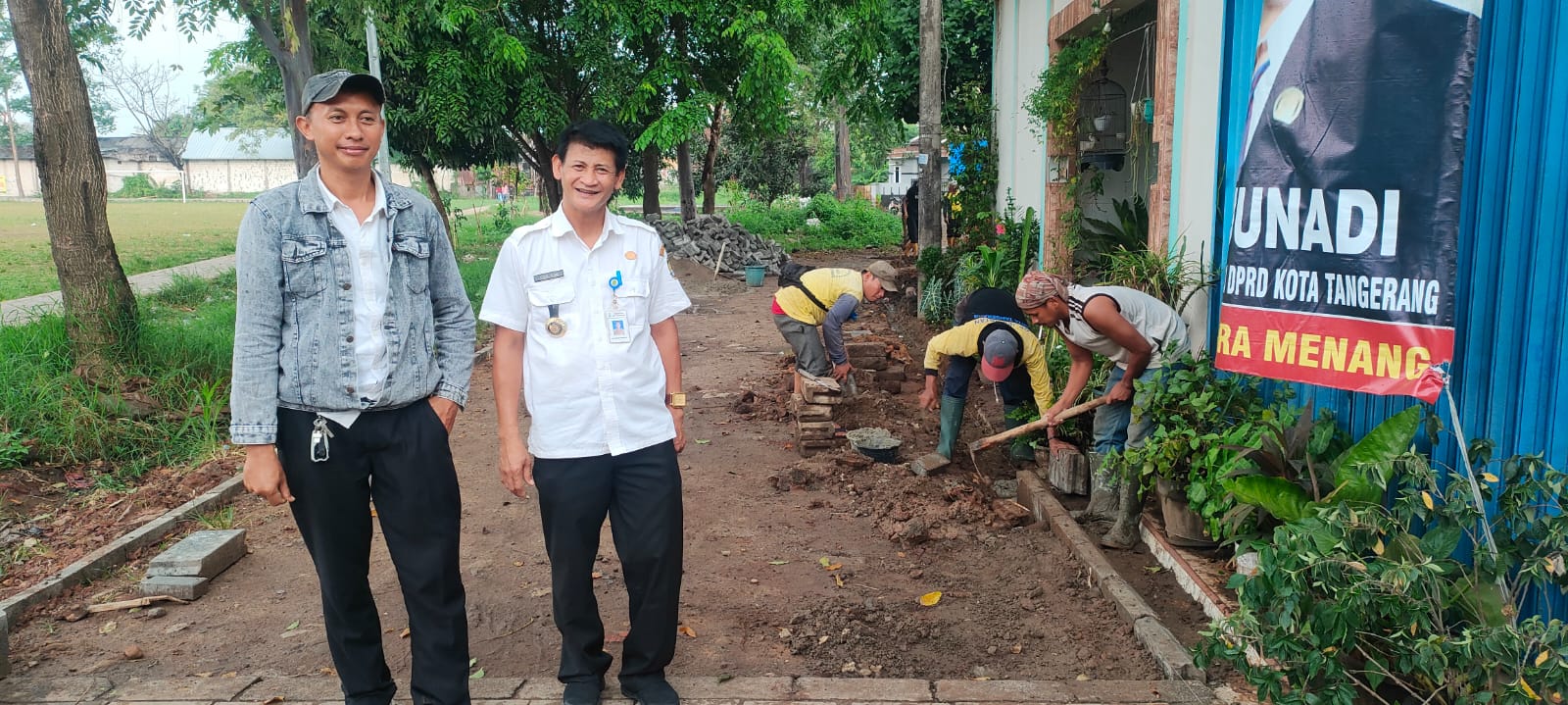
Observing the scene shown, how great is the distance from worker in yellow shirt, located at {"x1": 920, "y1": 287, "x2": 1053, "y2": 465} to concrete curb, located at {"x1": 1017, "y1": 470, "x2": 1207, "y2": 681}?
567 millimetres

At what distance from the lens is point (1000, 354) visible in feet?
20.2

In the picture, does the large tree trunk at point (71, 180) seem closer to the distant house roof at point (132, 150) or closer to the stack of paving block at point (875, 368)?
the stack of paving block at point (875, 368)

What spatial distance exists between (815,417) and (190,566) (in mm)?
3924

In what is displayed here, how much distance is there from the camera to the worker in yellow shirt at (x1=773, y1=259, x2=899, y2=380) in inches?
325

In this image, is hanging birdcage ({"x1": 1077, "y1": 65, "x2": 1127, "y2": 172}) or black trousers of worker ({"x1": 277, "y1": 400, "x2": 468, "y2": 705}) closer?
black trousers of worker ({"x1": 277, "y1": 400, "x2": 468, "y2": 705})

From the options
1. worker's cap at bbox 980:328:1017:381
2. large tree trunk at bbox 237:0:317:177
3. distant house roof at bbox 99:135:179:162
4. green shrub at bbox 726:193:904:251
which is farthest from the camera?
distant house roof at bbox 99:135:179:162

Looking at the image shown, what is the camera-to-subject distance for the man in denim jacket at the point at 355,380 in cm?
278

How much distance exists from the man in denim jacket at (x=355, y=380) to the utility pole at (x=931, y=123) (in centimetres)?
954

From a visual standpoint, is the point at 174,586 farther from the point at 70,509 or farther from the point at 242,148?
the point at 242,148

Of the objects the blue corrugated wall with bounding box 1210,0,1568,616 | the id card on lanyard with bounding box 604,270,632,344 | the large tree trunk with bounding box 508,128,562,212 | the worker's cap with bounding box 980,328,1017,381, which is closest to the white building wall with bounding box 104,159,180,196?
the large tree trunk with bounding box 508,128,562,212

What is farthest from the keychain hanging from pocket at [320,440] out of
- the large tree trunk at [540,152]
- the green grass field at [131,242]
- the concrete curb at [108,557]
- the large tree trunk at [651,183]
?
the large tree trunk at [651,183]

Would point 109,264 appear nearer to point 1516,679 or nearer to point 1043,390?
point 1043,390

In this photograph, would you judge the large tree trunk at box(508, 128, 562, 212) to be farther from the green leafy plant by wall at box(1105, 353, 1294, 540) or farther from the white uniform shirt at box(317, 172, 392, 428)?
the white uniform shirt at box(317, 172, 392, 428)

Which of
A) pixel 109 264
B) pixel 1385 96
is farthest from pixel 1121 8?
pixel 109 264
